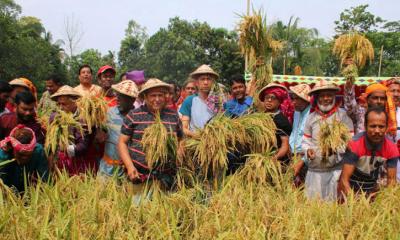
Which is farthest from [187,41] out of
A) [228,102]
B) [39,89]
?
[228,102]

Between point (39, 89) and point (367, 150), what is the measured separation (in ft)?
69.6

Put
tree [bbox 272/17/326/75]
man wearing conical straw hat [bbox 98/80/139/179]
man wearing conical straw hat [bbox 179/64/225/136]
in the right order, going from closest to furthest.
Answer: man wearing conical straw hat [bbox 98/80/139/179], man wearing conical straw hat [bbox 179/64/225/136], tree [bbox 272/17/326/75]

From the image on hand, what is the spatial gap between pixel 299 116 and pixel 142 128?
153 cm

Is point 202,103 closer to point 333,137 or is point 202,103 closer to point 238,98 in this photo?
point 238,98

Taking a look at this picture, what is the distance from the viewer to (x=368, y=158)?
2.79m

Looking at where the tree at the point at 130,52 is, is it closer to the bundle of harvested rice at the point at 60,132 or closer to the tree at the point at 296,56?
the tree at the point at 296,56

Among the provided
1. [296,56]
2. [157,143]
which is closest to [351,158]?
[157,143]

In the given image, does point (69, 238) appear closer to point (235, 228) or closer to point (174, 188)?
point (235, 228)

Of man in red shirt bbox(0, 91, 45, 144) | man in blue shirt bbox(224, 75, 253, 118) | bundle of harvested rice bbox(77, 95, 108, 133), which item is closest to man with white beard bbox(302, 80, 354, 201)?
man in blue shirt bbox(224, 75, 253, 118)

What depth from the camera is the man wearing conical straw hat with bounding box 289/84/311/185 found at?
3.47 meters

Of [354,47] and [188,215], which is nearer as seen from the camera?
[188,215]

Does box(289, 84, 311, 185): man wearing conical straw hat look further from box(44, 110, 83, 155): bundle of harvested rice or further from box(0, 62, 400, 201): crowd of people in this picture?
box(44, 110, 83, 155): bundle of harvested rice

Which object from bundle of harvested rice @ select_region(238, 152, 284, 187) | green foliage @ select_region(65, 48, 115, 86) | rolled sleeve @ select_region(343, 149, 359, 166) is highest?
green foliage @ select_region(65, 48, 115, 86)

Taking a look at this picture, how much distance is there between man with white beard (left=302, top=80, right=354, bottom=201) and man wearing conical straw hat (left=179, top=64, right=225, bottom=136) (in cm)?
70
